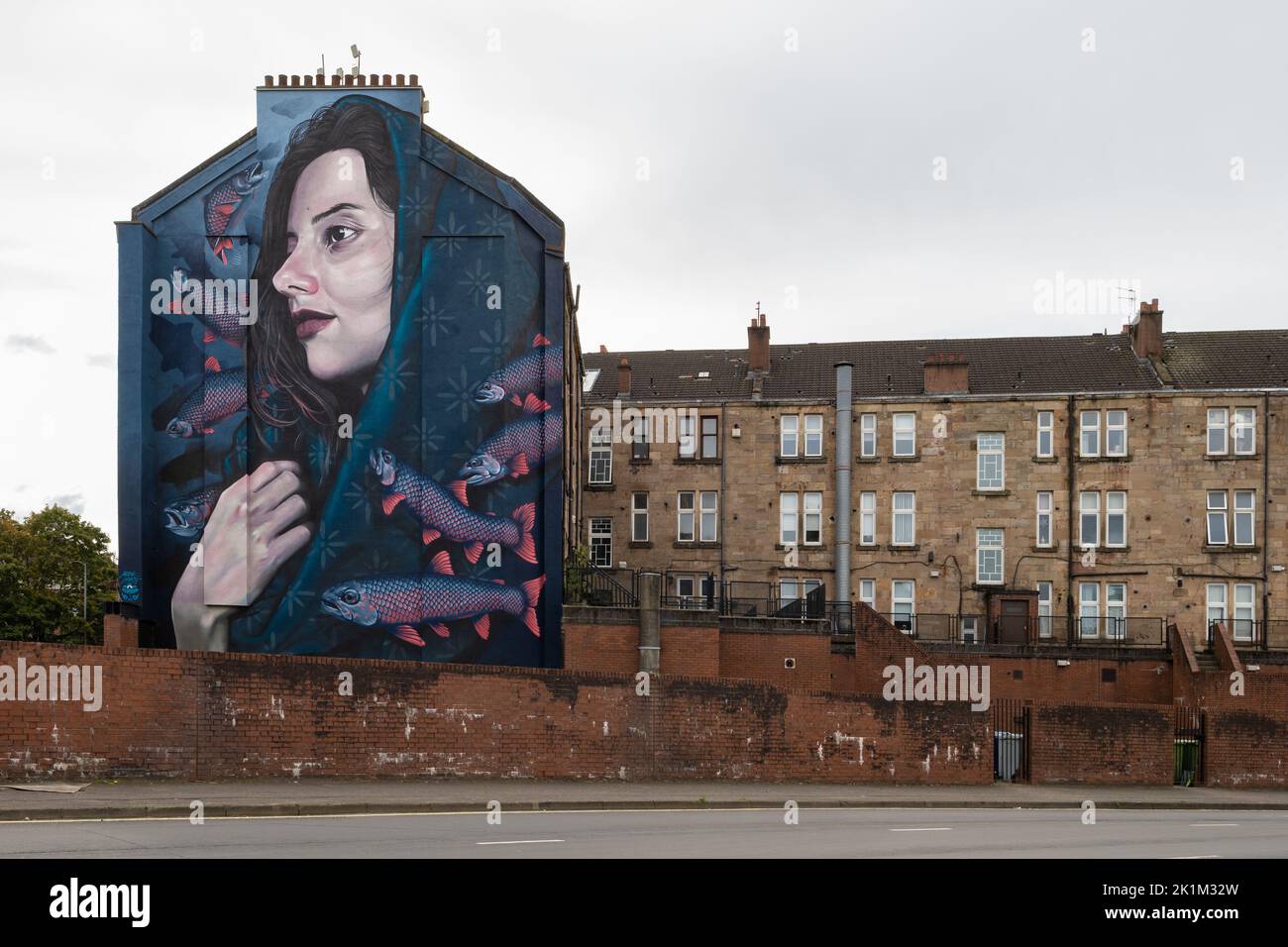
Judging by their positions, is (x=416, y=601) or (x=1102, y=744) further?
(x=416, y=601)

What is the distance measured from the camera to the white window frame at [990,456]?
1828 inches

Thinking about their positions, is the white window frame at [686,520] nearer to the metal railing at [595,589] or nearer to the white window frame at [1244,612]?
the metal railing at [595,589]

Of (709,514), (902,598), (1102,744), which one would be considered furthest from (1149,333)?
(1102,744)

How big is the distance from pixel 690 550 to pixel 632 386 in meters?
7.04

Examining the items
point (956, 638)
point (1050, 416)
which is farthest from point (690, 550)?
point (1050, 416)

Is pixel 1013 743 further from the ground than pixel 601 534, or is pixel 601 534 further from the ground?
pixel 601 534

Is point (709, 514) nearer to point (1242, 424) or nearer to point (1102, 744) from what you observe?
point (1242, 424)

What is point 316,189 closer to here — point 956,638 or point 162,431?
point 162,431

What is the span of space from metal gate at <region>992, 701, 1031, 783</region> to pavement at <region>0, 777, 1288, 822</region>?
0.89 m

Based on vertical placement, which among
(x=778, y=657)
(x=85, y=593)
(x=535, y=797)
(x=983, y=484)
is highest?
(x=983, y=484)

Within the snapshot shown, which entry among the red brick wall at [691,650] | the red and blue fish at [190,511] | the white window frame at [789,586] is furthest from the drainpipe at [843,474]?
the red and blue fish at [190,511]

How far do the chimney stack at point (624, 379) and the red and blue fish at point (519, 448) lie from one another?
1534 centimetres

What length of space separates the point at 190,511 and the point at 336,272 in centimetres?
694

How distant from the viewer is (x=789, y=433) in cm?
4809
